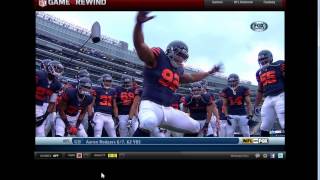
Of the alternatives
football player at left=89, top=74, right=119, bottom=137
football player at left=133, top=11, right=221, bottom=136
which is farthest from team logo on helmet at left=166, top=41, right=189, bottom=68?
football player at left=89, top=74, right=119, bottom=137

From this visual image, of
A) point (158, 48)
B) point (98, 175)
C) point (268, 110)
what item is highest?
point (158, 48)

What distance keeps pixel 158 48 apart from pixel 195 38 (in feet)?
0.40

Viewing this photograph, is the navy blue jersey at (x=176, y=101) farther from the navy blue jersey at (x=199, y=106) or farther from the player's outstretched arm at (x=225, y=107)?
the player's outstretched arm at (x=225, y=107)

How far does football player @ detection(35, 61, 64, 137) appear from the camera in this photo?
2814mm

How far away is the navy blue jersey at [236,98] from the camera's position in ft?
9.21

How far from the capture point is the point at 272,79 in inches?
111

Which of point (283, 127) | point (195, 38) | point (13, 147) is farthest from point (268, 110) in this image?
point (13, 147)

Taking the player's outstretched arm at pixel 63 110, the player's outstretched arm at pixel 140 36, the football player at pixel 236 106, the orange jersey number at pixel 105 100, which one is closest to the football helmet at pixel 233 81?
the football player at pixel 236 106

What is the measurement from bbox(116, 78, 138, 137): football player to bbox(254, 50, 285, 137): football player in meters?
0.39

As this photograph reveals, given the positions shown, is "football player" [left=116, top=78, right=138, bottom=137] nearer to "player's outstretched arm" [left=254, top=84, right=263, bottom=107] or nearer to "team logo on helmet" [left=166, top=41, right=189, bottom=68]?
"team logo on helmet" [left=166, top=41, right=189, bottom=68]

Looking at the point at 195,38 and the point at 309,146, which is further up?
the point at 195,38

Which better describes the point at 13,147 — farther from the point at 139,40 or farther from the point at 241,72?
the point at 241,72

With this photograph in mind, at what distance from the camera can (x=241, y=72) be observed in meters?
2.83

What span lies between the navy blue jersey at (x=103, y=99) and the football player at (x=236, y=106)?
1.15 feet
